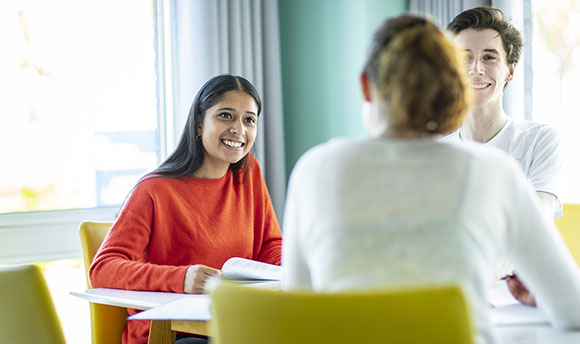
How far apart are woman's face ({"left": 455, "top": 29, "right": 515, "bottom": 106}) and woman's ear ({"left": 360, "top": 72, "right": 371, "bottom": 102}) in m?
1.03

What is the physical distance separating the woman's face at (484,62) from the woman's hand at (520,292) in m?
0.77

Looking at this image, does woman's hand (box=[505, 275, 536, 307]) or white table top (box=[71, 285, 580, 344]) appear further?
woman's hand (box=[505, 275, 536, 307])

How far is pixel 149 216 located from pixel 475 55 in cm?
112

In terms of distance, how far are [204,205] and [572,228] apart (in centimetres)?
124

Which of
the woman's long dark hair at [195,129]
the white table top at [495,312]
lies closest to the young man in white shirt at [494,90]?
the white table top at [495,312]

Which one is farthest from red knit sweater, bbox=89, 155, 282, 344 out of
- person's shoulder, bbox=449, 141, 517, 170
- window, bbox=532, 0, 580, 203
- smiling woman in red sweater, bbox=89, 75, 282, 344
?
window, bbox=532, 0, 580, 203

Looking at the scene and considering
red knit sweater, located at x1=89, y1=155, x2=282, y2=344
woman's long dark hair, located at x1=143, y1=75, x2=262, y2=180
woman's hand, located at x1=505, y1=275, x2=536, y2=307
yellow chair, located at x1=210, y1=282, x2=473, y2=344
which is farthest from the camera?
woman's long dark hair, located at x1=143, y1=75, x2=262, y2=180

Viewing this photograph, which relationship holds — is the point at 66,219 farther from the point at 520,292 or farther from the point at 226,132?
the point at 520,292

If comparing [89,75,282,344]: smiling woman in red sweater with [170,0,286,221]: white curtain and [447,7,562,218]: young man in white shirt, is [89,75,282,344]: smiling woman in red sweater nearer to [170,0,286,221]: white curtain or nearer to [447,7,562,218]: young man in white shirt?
[447,7,562,218]: young man in white shirt

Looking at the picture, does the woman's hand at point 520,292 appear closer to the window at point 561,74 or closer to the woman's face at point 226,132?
the woman's face at point 226,132

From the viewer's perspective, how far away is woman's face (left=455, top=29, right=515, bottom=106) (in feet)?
6.51

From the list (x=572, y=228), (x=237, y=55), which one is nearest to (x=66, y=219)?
(x=237, y=55)

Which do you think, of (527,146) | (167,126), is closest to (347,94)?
(167,126)

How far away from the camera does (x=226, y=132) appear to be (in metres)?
2.10
